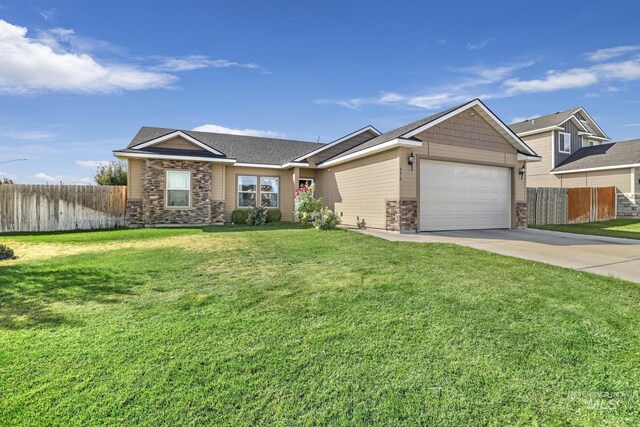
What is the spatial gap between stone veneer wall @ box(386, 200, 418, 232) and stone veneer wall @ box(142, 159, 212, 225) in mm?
8855

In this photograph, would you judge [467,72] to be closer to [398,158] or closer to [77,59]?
[398,158]

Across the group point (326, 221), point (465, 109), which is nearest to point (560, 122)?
point (465, 109)

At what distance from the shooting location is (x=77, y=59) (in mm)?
11984

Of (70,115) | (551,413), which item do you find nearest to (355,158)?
(551,413)

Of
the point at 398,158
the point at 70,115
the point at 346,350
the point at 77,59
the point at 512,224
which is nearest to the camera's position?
the point at 346,350

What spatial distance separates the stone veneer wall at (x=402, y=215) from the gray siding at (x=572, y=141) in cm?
A: 1852

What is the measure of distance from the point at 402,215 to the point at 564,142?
20623 millimetres

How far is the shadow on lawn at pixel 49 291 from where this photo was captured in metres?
3.71

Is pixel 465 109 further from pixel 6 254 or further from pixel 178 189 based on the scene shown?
pixel 6 254

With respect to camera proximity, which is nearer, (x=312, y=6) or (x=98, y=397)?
(x=98, y=397)

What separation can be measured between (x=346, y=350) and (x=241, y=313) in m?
1.43

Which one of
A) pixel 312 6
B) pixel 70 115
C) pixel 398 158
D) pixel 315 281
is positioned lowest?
pixel 315 281

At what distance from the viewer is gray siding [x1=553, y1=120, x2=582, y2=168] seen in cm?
2317

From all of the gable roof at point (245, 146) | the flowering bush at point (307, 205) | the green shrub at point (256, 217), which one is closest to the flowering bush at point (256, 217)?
the green shrub at point (256, 217)
